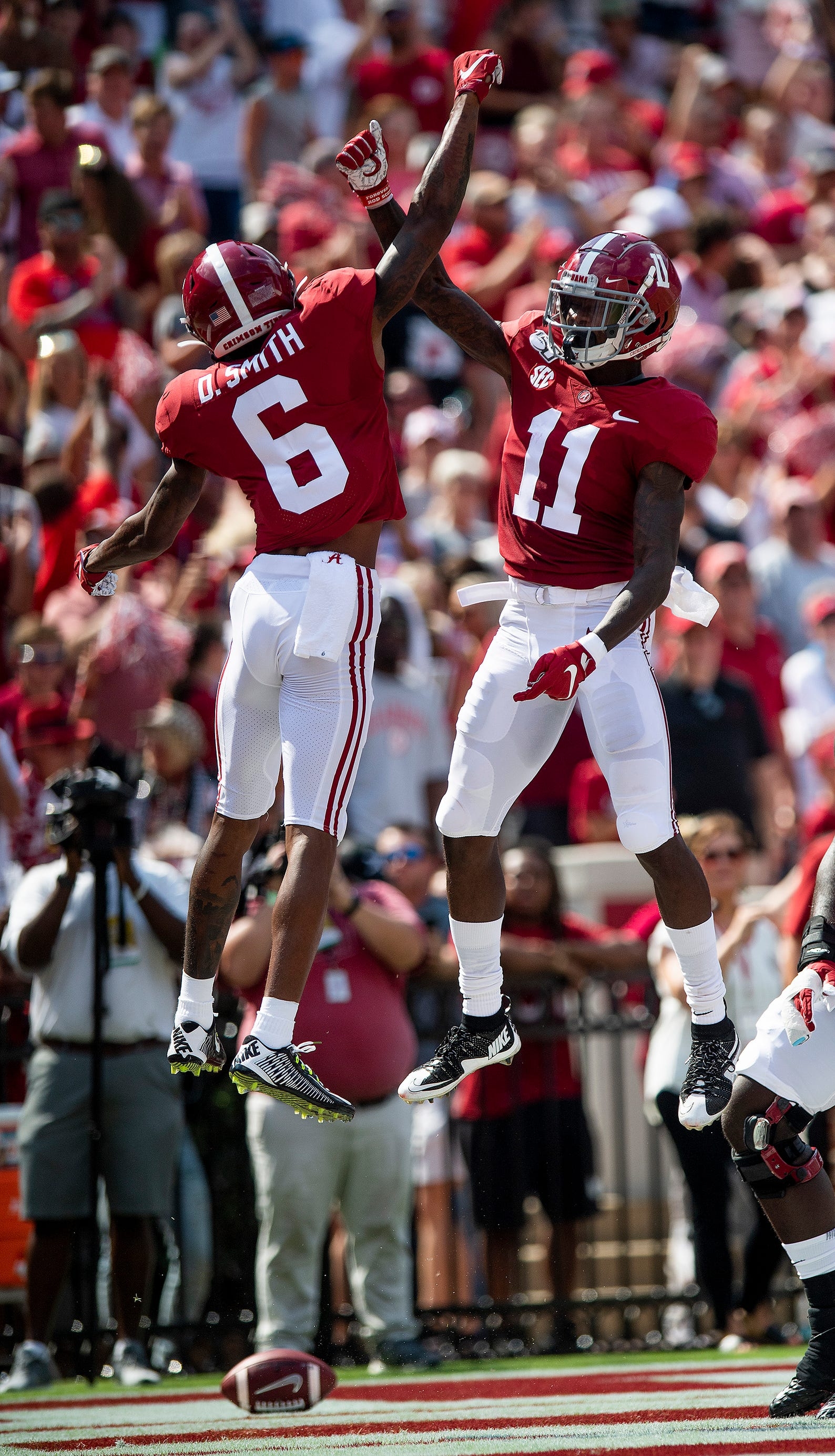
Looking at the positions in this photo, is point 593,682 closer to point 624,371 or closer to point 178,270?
point 624,371

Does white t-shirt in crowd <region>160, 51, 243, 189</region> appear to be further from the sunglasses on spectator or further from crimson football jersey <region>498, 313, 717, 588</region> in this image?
crimson football jersey <region>498, 313, 717, 588</region>

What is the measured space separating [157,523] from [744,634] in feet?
17.7

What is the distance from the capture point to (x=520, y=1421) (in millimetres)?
6117

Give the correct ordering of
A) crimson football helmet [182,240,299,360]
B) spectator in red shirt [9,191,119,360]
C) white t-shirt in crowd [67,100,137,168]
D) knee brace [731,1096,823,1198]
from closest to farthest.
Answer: knee brace [731,1096,823,1198] → crimson football helmet [182,240,299,360] → spectator in red shirt [9,191,119,360] → white t-shirt in crowd [67,100,137,168]

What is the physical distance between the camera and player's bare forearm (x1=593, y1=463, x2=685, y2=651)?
5.98 metres

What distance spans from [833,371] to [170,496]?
25.5ft

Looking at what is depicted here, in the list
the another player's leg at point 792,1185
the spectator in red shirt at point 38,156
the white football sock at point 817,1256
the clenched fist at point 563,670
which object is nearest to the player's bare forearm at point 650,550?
the clenched fist at point 563,670

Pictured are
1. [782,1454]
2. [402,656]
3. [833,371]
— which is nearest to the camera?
[782,1454]

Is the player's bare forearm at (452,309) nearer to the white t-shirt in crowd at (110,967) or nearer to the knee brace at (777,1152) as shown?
the knee brace at (777,1152)

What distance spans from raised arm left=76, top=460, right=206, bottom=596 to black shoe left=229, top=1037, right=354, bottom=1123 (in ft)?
5.33

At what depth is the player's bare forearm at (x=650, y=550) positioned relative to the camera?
598 centimetres

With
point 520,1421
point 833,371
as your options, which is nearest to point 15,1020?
point 520,1421

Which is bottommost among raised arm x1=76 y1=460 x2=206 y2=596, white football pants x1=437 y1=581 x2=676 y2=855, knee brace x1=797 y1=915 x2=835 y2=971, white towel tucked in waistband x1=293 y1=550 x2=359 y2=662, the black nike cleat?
the black nike cleat

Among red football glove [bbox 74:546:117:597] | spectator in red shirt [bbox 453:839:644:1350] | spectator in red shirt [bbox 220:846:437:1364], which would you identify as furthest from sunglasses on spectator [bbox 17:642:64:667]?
red football glove [bbox 74:546:117:597]
